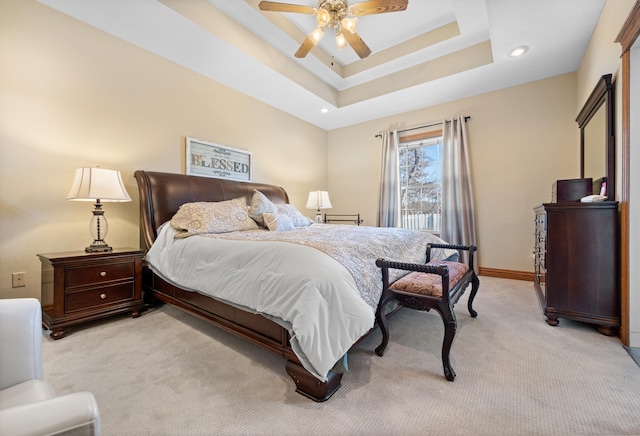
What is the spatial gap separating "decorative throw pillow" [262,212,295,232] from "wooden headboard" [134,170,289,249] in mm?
876

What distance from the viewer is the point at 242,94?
13.0 feet

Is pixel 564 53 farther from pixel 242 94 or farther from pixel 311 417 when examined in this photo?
pixel 311 417

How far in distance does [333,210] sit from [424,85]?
111 inches

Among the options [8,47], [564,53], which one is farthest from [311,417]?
[564,53]

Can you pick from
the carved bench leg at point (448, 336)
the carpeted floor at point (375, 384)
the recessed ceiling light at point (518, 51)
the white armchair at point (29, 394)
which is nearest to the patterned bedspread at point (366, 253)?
the carved bench leg at point (448, 336)

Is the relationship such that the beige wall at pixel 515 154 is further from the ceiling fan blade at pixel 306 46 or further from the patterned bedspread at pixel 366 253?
the ceiling fan blade at pixel 306 46

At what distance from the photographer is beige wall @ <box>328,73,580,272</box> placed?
11.3ft

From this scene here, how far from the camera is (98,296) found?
2217mm

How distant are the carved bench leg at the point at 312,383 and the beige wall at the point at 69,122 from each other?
8.09ft

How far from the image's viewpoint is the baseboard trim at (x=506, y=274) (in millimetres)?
3641

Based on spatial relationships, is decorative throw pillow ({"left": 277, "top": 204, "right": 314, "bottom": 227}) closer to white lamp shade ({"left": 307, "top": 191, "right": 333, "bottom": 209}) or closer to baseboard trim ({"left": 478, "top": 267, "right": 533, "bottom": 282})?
white lamp shade ({"left": 307, "top": 191, "right": 333, "bottom": 209})

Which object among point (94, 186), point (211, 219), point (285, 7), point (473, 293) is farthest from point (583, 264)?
point (94, 186)

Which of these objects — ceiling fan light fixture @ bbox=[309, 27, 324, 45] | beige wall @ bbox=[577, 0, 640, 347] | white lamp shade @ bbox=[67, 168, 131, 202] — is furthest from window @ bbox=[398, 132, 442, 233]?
white lamp shade @ bbox=[67, 168, 131, 202]

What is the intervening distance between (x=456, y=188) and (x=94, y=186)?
4.42 m
